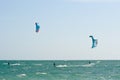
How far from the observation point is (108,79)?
45438 millimetres

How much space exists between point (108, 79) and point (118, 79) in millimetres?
1261

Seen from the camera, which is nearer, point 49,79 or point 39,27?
point 39,27

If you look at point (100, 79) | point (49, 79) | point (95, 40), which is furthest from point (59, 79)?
point (95, 40)

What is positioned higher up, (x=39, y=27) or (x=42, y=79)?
(x=39, y=27)

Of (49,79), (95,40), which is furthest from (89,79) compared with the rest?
(95,40)

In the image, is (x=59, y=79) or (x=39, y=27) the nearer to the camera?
(x=39, y=27)

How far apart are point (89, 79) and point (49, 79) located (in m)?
4.72

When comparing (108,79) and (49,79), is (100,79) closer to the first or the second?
(108,79)

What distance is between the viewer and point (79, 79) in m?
45.0

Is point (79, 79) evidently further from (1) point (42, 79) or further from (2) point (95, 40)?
(2) point (95, 40)

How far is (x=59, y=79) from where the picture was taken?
45156 millimetres

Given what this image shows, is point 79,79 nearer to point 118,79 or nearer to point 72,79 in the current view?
point 72,79

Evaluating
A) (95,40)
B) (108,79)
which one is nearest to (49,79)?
(108,79)

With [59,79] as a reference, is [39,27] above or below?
above
